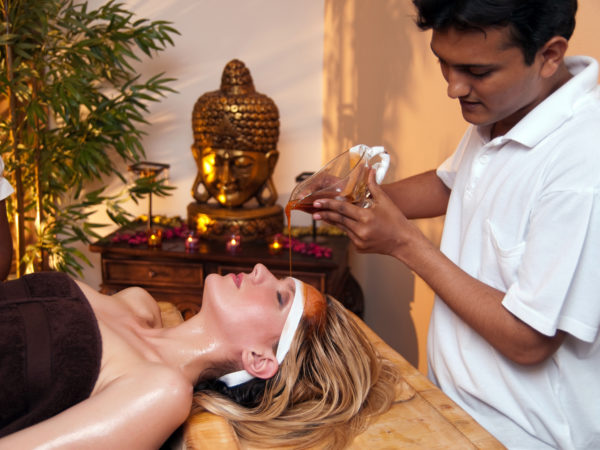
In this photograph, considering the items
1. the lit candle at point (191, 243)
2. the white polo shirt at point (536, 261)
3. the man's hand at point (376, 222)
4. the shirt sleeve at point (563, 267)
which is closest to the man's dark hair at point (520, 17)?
the white polo shirt at point (536, 261)

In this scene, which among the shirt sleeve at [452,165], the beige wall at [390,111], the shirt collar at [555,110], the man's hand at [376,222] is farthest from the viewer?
the beige wall at [390,111]

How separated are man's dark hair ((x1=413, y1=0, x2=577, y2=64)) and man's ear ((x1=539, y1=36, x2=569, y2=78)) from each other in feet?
0.04

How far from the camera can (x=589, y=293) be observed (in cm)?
113

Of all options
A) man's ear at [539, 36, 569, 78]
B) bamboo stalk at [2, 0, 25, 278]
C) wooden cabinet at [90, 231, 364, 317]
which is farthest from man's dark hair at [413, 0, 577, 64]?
bamboo stalk at [2, 0, 25, 278]

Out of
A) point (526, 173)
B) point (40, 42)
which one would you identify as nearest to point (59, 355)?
point (526, 173)

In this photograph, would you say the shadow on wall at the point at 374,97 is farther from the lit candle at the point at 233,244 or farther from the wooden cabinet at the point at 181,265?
the lit candle at the point at 233,244

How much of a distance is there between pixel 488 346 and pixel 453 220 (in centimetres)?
32

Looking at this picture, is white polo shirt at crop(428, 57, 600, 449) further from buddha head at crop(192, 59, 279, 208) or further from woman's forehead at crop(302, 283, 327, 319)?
buddha head at crop(192, 59, 279, 208)

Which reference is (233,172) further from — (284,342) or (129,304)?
(284,342)

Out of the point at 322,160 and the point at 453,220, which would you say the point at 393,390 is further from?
the point at 322,160

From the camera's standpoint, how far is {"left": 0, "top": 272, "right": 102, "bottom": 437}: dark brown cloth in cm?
125

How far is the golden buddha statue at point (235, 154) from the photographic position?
278 centimetres

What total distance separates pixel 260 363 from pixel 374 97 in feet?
5.88

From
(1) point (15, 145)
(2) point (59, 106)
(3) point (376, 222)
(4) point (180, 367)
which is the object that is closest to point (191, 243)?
(2) point (59, 106)
